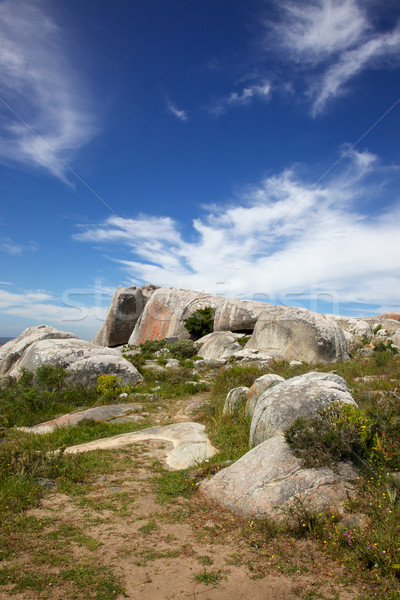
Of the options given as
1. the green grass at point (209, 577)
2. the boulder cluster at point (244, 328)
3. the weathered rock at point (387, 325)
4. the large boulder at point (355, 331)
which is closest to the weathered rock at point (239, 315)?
the boulder cluster at point (244, 328)

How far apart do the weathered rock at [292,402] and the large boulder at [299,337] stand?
12.7 m

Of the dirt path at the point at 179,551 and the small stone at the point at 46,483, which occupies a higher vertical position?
the small stone at the point at 46,483

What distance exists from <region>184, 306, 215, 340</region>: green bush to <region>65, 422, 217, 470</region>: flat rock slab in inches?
739

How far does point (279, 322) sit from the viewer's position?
69.6 feet

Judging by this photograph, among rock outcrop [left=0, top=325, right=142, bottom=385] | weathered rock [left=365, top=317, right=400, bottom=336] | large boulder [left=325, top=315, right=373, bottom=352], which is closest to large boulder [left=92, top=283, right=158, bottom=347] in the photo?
large boulder [left=325, top=315, right=373, bottom=352]

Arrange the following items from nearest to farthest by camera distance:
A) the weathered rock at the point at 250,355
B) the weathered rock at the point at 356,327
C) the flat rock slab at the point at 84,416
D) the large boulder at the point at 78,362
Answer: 1. the flat rock slab at the point at 84,416
2. the large boulder at the point at 78,362
3. the weathered rock at the point at 250,355
4. the weathered rock at the point at 356,327

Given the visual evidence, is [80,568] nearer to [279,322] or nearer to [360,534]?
[360,534]

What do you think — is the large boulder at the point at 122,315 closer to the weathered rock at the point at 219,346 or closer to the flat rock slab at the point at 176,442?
the weathered rock at the point at 219,346

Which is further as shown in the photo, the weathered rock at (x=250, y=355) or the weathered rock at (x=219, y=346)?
the weathered rock at (x=219, y=346)

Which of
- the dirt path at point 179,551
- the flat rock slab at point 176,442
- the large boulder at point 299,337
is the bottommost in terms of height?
the dirt path at point 179,551

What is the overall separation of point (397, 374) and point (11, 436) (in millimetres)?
12567

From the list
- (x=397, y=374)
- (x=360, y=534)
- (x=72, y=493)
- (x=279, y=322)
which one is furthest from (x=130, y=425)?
(x=279, y=322)

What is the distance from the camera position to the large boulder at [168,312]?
29.2 meters

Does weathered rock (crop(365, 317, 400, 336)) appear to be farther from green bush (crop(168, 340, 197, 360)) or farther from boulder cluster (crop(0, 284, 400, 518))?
green bush (crop(168, 340, 197, 360))
